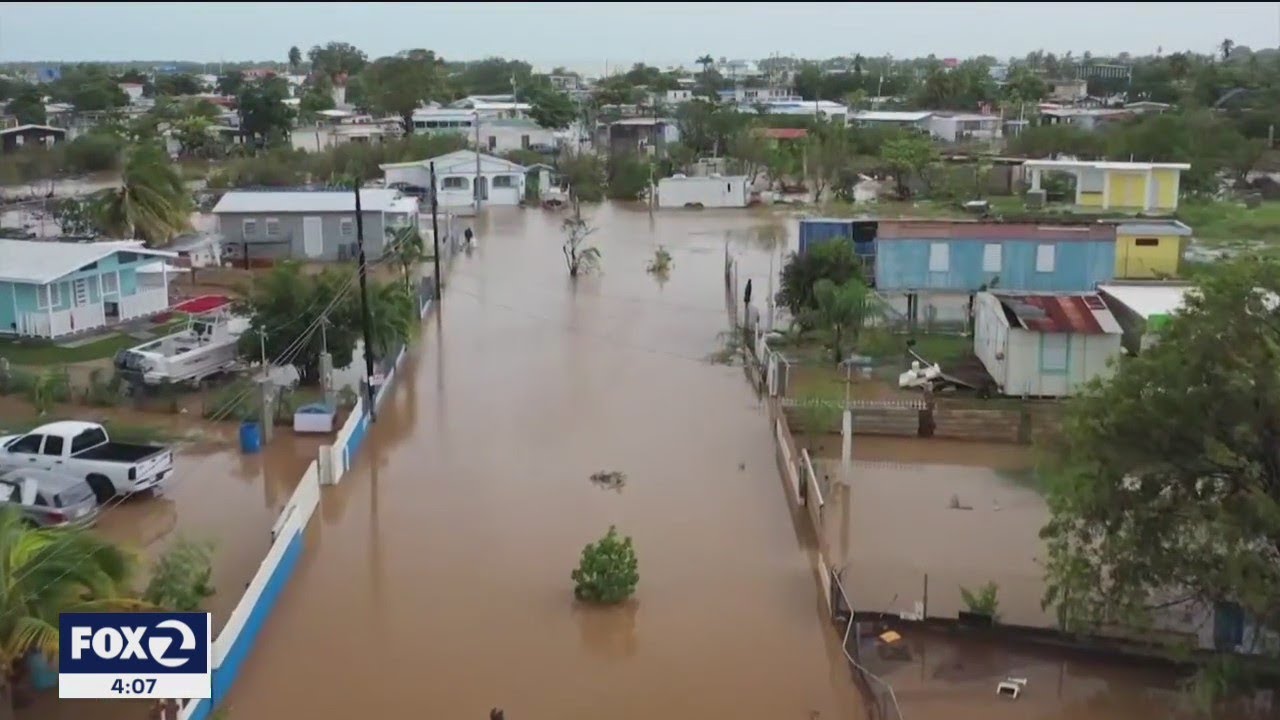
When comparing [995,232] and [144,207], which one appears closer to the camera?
[995,232]

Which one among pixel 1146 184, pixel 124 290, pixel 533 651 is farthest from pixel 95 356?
pixel 1146 184

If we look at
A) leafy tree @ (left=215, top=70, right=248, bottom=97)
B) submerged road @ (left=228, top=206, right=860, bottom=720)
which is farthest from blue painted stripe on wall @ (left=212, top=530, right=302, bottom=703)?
leafy tree @ (left=215, top=70, right=248, bottom=97)

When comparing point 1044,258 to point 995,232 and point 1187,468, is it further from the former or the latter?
point 1187,468

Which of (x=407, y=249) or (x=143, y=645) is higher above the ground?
(x=143, y=645)

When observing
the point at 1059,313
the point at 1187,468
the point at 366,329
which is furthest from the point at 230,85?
the point at 1187,468

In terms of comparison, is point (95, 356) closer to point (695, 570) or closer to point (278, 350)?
point (278, 350)

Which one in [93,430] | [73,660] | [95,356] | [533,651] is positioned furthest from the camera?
[95,356]
